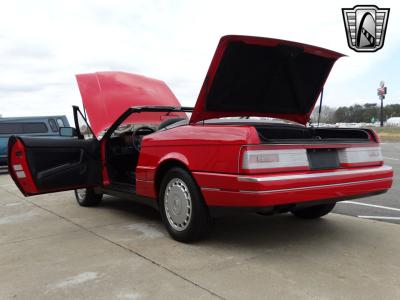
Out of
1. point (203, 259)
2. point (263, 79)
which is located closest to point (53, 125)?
point (263, 79)

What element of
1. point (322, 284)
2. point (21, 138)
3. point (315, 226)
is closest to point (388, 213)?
point (315, 226)

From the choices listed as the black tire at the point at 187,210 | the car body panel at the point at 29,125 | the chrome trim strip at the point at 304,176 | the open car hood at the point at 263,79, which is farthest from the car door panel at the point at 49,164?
the car body panel at the point at 29,125

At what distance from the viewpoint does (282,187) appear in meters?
3.25

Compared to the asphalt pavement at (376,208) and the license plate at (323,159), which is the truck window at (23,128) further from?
the license plate at (323,159)

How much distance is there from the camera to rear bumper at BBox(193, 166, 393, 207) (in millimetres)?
3201

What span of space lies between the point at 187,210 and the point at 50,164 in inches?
72.3

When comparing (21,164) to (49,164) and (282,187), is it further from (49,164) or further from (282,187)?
(282,187)

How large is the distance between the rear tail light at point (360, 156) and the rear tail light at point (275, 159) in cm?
55

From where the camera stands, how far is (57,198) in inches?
276

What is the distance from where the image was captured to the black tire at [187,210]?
3717 mm

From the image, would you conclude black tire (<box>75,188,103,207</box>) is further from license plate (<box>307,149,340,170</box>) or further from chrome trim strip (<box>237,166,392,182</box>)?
license plate (<box>307,149,340,170</box>)

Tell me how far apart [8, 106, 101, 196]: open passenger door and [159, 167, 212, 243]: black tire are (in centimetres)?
128

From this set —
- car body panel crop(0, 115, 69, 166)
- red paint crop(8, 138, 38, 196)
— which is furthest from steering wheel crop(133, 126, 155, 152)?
car body panel crop(0, 115, 69, 166)

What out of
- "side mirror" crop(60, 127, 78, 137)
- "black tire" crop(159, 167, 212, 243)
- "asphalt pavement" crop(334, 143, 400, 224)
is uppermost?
"side mirror" crop(60, 127, 78, 137)
